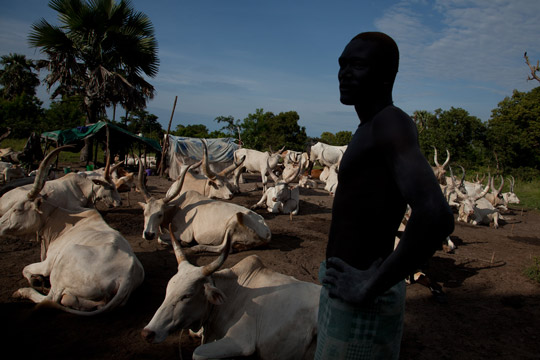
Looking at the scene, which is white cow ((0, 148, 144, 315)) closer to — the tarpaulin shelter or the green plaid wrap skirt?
the green plaid wrap skirt

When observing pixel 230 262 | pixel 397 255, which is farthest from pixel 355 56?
pixel 230 262

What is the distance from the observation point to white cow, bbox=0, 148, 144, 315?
3945 mm

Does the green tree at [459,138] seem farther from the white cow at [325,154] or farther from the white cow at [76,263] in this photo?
the white cow at [76,263]

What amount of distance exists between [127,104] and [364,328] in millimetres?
18882

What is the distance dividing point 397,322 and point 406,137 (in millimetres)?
728

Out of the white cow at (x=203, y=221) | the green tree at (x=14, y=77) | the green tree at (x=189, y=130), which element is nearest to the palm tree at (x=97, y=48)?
the white cow at (x=203, y=221)

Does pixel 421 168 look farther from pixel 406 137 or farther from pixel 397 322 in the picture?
pixel 397 322

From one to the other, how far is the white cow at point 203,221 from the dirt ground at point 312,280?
1.05 ft

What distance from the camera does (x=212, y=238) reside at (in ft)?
22.3

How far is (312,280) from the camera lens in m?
5.57

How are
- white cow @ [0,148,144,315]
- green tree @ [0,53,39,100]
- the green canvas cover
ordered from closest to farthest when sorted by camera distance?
white cow @ [0,148,144,315]
the green canvas cover
green tree @ [0,53,39,100]

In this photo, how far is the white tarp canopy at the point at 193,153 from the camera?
58.2 ft

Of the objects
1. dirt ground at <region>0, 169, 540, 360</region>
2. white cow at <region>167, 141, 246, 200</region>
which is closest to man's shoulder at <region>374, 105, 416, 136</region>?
dirt ground at <region>0, 169, 540, 360</region>

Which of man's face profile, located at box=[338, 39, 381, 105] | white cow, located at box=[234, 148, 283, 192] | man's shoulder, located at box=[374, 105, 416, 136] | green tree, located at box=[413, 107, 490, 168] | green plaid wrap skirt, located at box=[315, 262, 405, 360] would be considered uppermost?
green tree, located at box=[413, 107, 490, 168]
